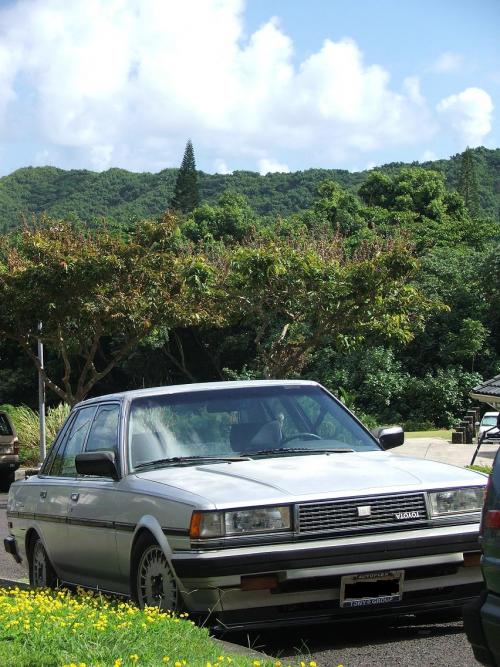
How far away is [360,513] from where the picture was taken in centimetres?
663

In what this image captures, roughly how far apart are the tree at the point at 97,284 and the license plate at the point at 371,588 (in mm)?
18382

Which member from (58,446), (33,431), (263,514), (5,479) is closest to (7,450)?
(5,479)

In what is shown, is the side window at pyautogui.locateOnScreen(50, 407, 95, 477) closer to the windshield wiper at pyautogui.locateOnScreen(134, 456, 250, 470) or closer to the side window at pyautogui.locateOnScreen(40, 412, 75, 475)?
the side window at pyautogui.locateOnScreen(40, 412, 75, 475)

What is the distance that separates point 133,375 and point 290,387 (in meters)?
A: 43.4

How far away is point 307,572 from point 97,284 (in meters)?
18.9

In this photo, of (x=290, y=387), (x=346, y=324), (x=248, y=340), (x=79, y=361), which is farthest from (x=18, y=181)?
(x=290, y=387)

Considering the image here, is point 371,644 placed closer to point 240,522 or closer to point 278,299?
point 240,522

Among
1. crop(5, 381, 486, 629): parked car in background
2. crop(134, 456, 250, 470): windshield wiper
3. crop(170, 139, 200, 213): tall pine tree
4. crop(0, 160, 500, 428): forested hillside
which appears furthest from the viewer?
crop(170, 139, 200, 213): tall pine tree

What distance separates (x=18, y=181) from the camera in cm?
10831

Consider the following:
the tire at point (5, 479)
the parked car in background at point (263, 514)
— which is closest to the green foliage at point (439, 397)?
the tire at point (5, 479)

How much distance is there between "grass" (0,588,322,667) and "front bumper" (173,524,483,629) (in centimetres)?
25

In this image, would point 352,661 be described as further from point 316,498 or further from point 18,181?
point 18,181

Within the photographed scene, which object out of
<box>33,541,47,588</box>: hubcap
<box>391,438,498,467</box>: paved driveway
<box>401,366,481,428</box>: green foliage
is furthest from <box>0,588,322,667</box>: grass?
<box>401,366,481,428</box>: green foliage

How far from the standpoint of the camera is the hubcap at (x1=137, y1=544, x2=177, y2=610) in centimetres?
683
